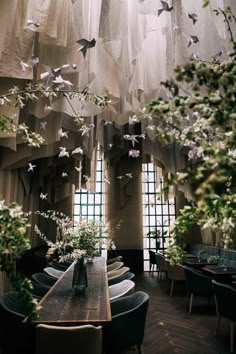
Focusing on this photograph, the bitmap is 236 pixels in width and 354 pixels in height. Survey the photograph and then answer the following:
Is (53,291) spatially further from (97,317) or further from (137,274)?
(137,274)

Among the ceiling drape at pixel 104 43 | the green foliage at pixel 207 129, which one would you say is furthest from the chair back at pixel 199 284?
the green foliage at pixel 207 129

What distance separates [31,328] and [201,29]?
3.60 meters

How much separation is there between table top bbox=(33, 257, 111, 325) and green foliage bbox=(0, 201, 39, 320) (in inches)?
40.5

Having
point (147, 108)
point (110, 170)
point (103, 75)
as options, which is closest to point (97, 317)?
point (147, 108)

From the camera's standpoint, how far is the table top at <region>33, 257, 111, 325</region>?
2055 millimetres

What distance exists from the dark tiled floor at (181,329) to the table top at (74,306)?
106 centimetres

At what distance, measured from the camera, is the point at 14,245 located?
1017 millimetres

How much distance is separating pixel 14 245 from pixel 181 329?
3.72 meters

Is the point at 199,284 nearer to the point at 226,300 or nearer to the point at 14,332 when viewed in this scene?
the point at 226,300

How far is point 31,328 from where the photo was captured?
7.79ft

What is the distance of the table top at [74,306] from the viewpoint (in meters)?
2.05

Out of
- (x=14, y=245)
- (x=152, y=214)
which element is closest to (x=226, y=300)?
(x=14, y=245)

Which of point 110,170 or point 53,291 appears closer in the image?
point 53,291

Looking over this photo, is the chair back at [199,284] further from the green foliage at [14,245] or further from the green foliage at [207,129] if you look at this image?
the green foliage at [14,245]
